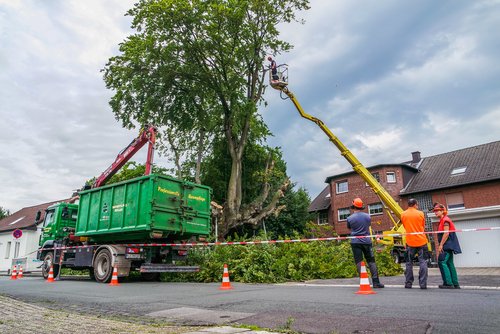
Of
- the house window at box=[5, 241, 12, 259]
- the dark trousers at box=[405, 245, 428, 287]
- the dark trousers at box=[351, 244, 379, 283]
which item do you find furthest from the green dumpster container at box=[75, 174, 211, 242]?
the house window at box=[5, 241, 12, 259]

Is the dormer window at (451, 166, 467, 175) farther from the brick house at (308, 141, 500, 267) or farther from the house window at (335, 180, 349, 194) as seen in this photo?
the house window at (335, 180, 349, 194)

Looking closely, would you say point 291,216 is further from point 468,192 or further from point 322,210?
point 468,192

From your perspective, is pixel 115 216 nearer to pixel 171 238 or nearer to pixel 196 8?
pixel 171 238

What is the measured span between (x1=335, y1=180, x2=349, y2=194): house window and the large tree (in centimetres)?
1068

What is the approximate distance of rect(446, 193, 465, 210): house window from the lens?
25.9 meters

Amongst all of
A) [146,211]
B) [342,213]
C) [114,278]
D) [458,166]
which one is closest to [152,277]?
[114,278]

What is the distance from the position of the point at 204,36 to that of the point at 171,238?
13.1m

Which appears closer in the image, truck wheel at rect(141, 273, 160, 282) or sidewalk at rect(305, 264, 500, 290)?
sidewalk at rect(305, 264, 500, 290)

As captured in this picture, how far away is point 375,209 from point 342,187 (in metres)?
3.74

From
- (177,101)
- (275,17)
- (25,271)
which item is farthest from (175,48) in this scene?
(25,271)

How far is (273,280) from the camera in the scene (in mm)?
11203

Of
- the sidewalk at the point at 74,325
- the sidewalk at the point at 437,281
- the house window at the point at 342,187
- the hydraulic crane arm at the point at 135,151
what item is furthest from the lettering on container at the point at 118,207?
the house window at the point at 342,187

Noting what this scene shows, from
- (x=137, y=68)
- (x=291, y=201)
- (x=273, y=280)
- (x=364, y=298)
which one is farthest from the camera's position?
(x=291, y=201)

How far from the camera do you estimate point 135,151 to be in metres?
16.2
